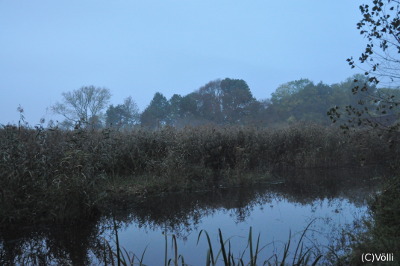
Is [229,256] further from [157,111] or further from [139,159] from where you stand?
[157,111]

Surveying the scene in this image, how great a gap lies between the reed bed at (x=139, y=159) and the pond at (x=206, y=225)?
1.69 ft

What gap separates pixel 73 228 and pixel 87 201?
59 centimetres

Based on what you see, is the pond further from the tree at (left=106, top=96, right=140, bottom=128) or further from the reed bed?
the tree at (left=106, top=96, right=140, bottom=128)

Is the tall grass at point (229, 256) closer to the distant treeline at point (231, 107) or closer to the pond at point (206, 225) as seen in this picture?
the pond at point (206, 225)

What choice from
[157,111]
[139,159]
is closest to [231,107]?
[157,111]

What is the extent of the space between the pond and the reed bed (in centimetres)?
51

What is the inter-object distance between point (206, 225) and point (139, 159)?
17.8 feet

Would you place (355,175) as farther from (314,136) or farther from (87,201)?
(87,201)

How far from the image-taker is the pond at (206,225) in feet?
17.2

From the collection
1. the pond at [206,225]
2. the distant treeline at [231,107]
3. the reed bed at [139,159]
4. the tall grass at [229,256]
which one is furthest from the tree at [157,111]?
the tall grass at [229,256]

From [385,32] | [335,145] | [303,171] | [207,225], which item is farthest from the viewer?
[335,145]

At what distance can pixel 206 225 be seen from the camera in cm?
685

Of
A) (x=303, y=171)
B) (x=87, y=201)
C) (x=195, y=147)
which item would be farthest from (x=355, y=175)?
(x=87, y=201)

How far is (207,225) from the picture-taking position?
6.84 meters
